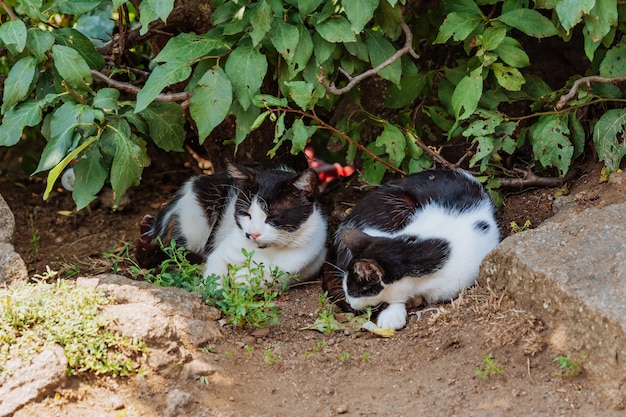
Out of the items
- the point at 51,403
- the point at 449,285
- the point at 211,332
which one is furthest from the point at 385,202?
the point at 51,403

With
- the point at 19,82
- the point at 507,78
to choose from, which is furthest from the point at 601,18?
the point at 19,82

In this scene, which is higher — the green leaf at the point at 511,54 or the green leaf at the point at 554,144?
the green leaf at the point at 511,54

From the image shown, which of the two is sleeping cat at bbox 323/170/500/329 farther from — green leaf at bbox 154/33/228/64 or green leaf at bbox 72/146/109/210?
green leaf at bbox 72/146/109/210

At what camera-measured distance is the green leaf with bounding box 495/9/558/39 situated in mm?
3994

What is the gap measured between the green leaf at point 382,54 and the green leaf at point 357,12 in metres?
0.44

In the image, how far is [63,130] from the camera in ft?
12.6

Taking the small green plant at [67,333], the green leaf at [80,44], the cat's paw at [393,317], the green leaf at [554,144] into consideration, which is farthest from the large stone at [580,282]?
the green leaf at [80,44]

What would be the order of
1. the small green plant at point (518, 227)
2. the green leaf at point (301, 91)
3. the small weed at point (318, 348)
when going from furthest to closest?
the small green plant at point (518, 227), the green leaf at point (301, 91), the small weed at point (318, 348)

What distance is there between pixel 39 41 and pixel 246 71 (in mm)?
991

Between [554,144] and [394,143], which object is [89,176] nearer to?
[394,143]

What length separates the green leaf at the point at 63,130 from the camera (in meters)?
3.83

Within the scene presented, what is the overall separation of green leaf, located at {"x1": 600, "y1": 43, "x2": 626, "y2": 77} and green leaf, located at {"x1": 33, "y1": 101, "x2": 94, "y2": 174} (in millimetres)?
2563

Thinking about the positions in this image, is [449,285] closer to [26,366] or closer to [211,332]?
[211,332]

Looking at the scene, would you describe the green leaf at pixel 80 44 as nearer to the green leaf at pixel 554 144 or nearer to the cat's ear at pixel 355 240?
the cat's ear at pixel 355 240
